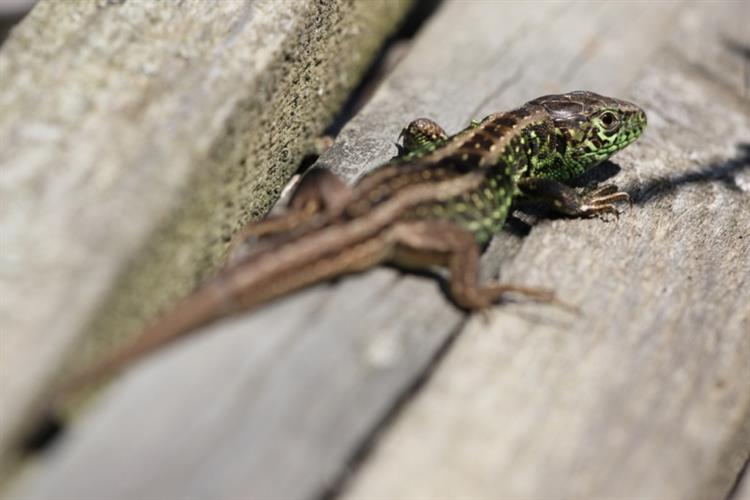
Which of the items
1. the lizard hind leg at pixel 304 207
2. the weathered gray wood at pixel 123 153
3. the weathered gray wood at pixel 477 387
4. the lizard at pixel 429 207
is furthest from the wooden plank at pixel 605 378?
the weathered gray wood at pixel 123 153

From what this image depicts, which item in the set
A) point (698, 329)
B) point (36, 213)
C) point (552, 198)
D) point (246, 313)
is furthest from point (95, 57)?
point (698, 329)

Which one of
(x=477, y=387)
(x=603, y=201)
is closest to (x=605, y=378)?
(x=477, y=387)

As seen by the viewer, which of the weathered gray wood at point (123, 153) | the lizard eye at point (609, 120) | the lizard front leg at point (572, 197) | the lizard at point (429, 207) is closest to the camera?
the weathered gray wood at point (123, 153)

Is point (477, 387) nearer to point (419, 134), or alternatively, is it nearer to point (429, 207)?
point (429, 207)

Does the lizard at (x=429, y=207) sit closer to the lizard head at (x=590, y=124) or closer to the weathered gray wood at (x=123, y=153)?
the lizard head at (x=590, y=124)

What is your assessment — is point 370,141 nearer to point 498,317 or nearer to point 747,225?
point 498,317

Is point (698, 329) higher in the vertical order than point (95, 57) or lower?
lower
